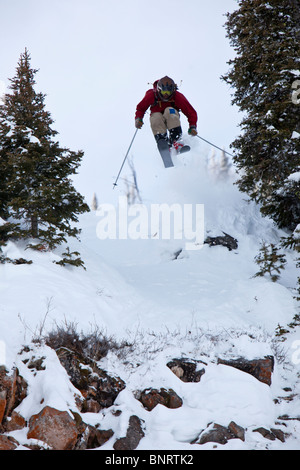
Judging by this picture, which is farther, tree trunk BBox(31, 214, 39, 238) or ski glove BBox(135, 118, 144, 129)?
tree trunk BBox(31, 214, 39, 238)

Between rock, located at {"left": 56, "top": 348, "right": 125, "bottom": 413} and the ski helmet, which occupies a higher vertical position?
the ski helmet

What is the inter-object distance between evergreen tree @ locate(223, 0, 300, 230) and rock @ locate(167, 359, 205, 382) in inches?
183

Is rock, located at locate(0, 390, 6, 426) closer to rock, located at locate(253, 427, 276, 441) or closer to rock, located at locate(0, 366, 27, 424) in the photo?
rock, located at locate(0, 366, 27, 424)

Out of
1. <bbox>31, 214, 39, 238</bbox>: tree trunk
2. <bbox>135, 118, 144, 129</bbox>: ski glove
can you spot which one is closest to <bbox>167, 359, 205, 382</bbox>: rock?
<bbox>135, 118, 144, 129</bbox>: ski glove

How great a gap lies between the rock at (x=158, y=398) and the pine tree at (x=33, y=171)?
23.2 feet

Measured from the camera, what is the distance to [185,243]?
18781 millimetres

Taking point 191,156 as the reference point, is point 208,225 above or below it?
below

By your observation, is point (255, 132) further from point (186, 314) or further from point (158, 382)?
point (158, 382)

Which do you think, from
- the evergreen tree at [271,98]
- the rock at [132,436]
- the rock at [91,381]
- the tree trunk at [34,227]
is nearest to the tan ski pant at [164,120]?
the evergreen tree at [271,98]

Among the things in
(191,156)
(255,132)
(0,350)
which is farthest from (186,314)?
(191,156)

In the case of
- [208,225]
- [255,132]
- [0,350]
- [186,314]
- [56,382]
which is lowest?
[186,314]

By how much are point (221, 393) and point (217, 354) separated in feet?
3.61

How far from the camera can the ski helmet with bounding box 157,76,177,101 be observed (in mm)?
7793

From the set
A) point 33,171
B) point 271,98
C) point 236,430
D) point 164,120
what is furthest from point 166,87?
point 236,430
